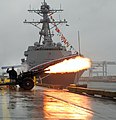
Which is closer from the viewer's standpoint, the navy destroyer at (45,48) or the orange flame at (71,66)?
the orange flame at (71,66)

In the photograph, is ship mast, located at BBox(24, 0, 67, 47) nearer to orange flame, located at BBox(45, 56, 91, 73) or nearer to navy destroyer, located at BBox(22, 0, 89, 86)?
navy destroyer, located at BBox(22, 0, 89, 86)

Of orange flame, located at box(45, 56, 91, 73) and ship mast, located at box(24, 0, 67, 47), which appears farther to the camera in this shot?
ship mast, located at box(24, 0, 67, 47)

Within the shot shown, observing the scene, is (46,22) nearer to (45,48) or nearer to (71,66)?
(45,48)

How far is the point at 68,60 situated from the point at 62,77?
61.2 ft

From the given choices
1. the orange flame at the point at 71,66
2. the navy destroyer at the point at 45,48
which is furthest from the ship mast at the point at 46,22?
the orange flame at the point at 71,66

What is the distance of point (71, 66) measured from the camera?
34500 millimetres

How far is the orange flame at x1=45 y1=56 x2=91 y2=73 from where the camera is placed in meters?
34.1

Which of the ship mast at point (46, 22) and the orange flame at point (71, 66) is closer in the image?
the orange flame at point (71, 66)

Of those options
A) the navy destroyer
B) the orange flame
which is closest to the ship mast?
the navy destroyer

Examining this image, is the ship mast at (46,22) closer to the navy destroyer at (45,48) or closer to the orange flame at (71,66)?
the navy destroyer at (45,48)

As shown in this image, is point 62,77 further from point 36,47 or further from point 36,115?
point 36,115

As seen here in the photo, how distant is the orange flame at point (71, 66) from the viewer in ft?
112

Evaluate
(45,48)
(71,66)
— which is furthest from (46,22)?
(71,66)

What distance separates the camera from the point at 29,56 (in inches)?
2402
